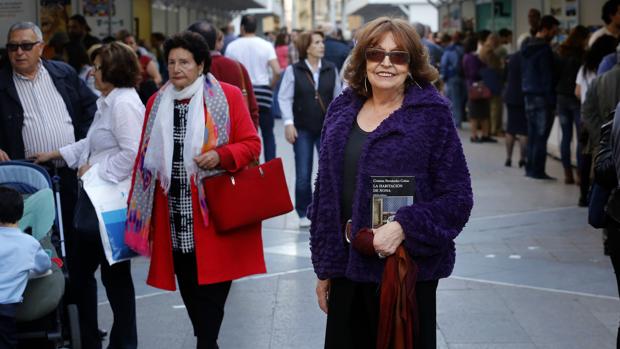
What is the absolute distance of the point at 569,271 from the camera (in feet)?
29.7

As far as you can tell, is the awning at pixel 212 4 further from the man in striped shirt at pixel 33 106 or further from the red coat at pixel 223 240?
the red coat at pixel 223 240

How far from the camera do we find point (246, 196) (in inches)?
232

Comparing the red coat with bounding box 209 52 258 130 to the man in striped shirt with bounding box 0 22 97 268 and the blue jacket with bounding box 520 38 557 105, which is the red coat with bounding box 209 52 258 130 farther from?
the blue jacket with bounding box 520 38 557 105

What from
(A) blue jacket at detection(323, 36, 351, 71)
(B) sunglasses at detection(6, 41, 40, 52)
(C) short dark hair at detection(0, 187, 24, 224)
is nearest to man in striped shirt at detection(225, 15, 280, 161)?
(A) blue jacket at detection(323, 36, 351, 71)

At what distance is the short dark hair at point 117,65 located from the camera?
6320 millimetres

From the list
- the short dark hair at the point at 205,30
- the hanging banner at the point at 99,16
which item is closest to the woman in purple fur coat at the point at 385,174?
the short dark hair at the point at 205,30

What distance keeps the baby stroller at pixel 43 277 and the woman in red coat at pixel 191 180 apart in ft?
1.38

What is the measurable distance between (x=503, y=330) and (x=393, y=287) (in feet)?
10.5

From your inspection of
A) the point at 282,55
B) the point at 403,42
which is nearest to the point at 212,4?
the point at 282,55

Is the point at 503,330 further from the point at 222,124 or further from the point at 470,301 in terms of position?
the point at 222,124

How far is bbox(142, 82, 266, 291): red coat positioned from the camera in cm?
582

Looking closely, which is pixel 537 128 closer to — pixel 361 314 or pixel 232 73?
pixel 232 73

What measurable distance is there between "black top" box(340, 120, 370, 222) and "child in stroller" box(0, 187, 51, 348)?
1.85 m

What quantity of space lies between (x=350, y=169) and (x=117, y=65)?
243cm
